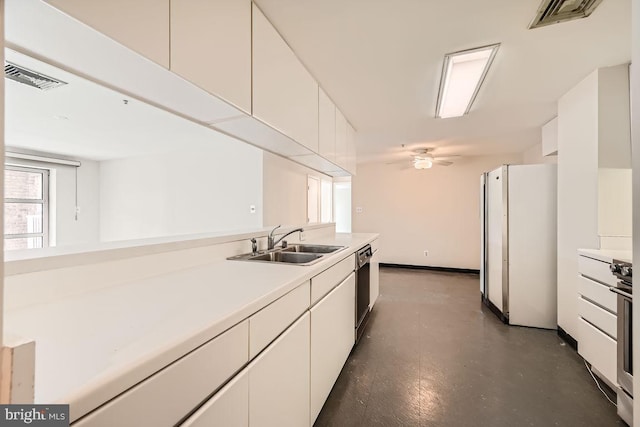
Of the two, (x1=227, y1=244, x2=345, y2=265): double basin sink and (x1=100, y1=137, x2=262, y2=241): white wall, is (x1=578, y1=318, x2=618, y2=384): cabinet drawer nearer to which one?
(x1=227, y1=244, x2=345, y2=265): double basin sink

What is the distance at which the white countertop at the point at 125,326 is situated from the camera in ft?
1.60

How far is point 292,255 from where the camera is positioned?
211cm

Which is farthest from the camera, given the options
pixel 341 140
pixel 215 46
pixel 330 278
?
pixel 341 140

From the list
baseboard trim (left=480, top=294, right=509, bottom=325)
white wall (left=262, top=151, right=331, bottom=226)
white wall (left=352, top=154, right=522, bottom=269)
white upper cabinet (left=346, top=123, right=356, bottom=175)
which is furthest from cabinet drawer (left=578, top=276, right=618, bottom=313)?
white wall (left=352, top=154, right=522, bottom=269)

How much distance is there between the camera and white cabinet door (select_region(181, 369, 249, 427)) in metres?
0.70

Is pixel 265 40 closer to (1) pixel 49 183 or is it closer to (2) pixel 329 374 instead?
(2) pixel 329 374

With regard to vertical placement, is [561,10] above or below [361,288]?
above

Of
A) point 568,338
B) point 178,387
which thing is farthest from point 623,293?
point 178,387

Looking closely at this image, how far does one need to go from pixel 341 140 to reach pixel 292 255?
173 cm

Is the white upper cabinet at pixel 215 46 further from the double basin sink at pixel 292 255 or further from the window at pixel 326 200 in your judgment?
the window at pixel 326 200

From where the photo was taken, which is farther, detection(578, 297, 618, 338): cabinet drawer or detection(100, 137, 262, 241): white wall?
detection(100, 137, 262, 241): white wall

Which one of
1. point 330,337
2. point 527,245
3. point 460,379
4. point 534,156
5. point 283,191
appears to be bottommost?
point 460,379

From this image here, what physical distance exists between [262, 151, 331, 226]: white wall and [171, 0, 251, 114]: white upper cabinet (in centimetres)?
220

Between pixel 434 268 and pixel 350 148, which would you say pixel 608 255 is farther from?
pixel 434 268
